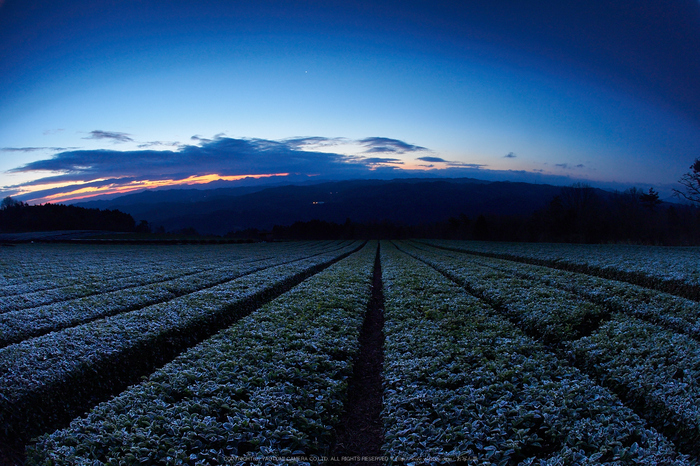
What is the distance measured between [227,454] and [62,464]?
2.35 metres

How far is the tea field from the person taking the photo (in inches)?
195

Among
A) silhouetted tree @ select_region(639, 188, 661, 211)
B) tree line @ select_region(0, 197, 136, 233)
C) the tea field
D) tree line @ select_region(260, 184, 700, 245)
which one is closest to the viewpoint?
the tea field

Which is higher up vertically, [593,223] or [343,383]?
[593,223]

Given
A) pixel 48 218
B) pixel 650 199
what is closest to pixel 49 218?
pixel 48 218

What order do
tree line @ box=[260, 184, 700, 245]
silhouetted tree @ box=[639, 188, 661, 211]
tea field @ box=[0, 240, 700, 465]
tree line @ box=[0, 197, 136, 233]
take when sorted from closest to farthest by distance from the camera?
tea field @ box=[0, 240, 700, 465] < tree line @ box=[260, 184, 700, 245] < silhouetted tree @ box=[639, 188, 661, 211] < tree line @ box=[0, 197, 136, 233]

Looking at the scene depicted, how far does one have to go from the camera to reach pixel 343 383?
7.15 metres

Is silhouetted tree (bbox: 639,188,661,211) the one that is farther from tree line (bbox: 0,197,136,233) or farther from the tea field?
tree line (bbox: 0,197,136,233)

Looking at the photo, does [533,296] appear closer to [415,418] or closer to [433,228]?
[415,418]

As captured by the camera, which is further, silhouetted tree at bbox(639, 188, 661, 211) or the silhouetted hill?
the silhouetted hill

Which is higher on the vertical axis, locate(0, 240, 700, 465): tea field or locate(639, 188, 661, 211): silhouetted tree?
locate(639, 188, 661, 211): silhouetted tree

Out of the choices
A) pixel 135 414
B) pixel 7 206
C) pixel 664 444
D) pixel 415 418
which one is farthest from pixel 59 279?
pixel 7 206

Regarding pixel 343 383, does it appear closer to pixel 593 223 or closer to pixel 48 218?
pixel 593 223

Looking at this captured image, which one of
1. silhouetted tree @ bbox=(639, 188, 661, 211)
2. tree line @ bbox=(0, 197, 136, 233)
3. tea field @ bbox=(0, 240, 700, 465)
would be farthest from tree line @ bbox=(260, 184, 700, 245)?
tea field @ bbox=(0, 240, 700, 465)

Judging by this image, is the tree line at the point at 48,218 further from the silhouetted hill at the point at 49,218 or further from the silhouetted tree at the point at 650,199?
the silhouetted tree at the point at 650,199
